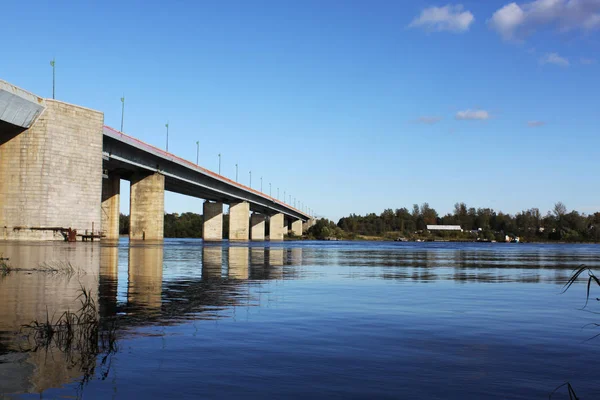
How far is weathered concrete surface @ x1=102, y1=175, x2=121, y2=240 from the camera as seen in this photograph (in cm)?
10156

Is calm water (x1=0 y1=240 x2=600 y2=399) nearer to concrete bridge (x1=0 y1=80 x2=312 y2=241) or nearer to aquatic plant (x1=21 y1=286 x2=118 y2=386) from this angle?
aquatic plant (x1=21 y1=286 x2=118 y2=386)

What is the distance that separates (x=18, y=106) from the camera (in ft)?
213

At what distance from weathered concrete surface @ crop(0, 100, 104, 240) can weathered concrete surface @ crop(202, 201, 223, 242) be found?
70433 mm

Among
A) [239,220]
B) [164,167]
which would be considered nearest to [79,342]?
[164,167]

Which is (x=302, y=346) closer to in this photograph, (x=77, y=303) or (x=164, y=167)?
(x=77, y=303)

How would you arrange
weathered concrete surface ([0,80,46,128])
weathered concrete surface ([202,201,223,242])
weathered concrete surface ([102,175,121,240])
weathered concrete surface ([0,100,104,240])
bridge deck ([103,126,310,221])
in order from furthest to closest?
weathered concrete surface ([202,201,223,242]) → weathered concrete surface ([102,175,121,240]) → bridge deck ([103,126,310,221]) → weathered concrete surface ([0,100,104,240]) → weathered concrete surface ([0,80,46,128])

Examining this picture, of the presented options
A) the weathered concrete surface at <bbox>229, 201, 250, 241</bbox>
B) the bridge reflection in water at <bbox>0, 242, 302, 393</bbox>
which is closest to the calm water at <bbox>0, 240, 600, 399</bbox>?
the bridge reflection in water at <bbox>0, 242, 302, 393</bbox>

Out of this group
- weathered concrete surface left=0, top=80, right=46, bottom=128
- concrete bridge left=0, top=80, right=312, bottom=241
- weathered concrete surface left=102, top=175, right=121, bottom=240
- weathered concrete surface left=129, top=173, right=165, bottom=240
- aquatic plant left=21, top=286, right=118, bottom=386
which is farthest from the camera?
weathered concrete surface left=129, top=173, right=165, bottom=240

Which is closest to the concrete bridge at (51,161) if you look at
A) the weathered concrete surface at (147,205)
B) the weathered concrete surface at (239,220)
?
the weathered concrete surface at (147,205)

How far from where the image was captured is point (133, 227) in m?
104

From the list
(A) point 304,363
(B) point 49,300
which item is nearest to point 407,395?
(A) point 304,363

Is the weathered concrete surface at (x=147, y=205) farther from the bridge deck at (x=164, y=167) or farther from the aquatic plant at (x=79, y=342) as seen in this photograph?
the aquatic plant at (x=79, y=342)

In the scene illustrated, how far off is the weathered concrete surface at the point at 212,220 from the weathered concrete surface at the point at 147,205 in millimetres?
40799

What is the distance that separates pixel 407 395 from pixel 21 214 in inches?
2877
